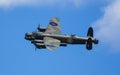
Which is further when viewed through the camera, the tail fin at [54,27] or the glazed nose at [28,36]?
the tail fin at [54,27]

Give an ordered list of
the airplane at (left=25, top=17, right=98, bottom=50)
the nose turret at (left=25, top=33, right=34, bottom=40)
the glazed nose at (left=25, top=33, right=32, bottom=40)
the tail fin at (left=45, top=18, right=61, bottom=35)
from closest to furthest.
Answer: the airplane at (left=25, top=17, right=98, bottom=50) < the nose turret at (left=25, top=33, right=34, bottom=40) < the glazed nose at (left=25, top=33, right=32, bottom=40) < the tail fin at (left=45, top=18, right=61, bottom=35)

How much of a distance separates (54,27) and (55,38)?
20.8ft

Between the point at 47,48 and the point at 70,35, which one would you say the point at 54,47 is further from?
the point at 70,35

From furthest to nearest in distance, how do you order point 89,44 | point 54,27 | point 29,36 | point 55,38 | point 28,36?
point 54,27, point 89,44, point 55,38, point 28,36, point 29,36

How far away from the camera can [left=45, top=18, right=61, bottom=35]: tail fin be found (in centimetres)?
12469

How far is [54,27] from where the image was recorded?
415ft

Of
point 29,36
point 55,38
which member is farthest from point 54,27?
point 29,36

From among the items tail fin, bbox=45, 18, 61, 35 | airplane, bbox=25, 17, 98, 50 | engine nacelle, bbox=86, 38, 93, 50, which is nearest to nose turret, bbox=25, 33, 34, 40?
airplane, bbox=25, 17, 98, 50

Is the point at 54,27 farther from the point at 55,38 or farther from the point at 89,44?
Answer: the point at 89,44

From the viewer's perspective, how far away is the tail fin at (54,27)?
4909 inches

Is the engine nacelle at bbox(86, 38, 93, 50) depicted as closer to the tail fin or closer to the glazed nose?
the tail fin

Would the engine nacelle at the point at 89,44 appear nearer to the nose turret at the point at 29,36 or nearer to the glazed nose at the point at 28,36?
the nose turret at the point at 29,36

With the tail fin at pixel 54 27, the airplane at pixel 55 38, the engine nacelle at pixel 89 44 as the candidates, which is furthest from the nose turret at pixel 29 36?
the engine nacelle at pixel 89 44

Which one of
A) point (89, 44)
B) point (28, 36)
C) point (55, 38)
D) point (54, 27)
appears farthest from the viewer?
point (54, 27)
